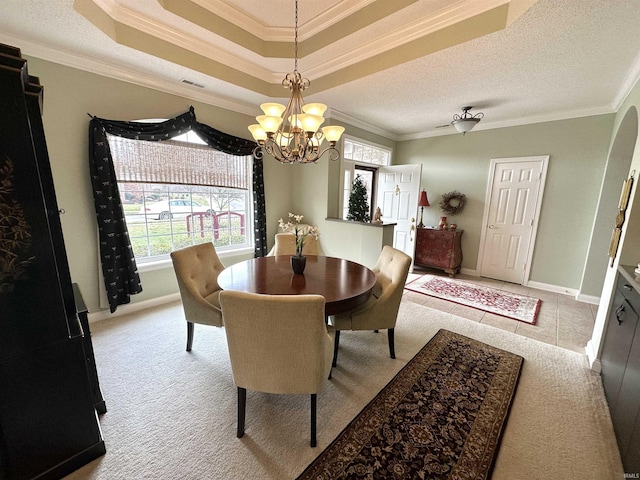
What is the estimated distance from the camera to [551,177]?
12.6 ft

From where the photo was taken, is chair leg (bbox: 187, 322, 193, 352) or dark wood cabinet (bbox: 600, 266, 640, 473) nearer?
dark wood cabinet (bbox: 600, 266, 640, 473)

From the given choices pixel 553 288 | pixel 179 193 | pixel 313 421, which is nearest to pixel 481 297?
pixel 553 288

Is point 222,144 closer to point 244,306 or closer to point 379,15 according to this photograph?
point 379,15

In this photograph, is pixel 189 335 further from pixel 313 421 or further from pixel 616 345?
pixel 616 345

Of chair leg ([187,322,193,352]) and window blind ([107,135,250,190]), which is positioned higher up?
window blind ([107,135,250,190])

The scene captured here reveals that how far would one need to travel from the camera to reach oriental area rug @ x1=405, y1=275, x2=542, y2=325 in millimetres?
3180

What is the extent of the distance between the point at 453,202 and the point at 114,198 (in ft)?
16.2

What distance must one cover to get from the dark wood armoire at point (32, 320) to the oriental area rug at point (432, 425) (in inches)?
46.8

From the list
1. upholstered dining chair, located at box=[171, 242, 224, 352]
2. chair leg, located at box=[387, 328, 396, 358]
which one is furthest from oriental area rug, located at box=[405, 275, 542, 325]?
upholstered dining chair, located at box=[171, 242, 224, 352]

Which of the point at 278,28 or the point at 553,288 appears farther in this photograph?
the point at 553,288

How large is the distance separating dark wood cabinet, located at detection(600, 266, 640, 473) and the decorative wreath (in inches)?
110

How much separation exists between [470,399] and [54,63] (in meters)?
4.32

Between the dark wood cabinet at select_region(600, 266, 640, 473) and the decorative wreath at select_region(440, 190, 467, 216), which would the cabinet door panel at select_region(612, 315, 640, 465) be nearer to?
the dark wood cabinet at select_region(600, 266, 640, 473)

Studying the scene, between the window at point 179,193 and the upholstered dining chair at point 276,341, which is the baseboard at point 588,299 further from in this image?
the window at point 179,193
